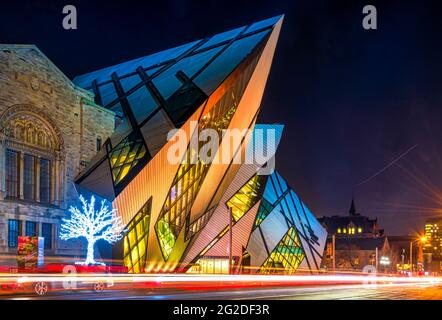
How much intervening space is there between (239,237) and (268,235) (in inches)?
225

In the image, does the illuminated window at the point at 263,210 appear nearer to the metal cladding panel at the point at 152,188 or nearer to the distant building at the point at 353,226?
the metal cladding panel at the point at 152,188

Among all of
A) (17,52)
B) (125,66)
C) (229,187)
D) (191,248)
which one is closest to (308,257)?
Result: (229,187)

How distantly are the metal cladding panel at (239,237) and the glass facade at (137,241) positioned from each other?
11.8 metres

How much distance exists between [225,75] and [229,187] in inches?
622

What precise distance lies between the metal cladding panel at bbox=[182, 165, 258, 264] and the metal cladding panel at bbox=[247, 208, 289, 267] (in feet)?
16.9

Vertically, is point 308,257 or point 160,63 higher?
point 160,63

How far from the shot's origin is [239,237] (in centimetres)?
6119

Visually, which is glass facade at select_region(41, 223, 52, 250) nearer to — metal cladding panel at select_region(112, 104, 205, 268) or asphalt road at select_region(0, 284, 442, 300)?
metal cladding panel at select_region(112, 104, 205, 268)

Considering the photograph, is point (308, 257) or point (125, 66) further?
point (308, 257)

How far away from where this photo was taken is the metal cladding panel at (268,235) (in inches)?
2494

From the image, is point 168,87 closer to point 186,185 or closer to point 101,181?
point 186,185

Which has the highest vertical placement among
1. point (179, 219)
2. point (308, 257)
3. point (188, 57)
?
point (188, 57)

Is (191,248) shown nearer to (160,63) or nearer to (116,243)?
(116,243)
